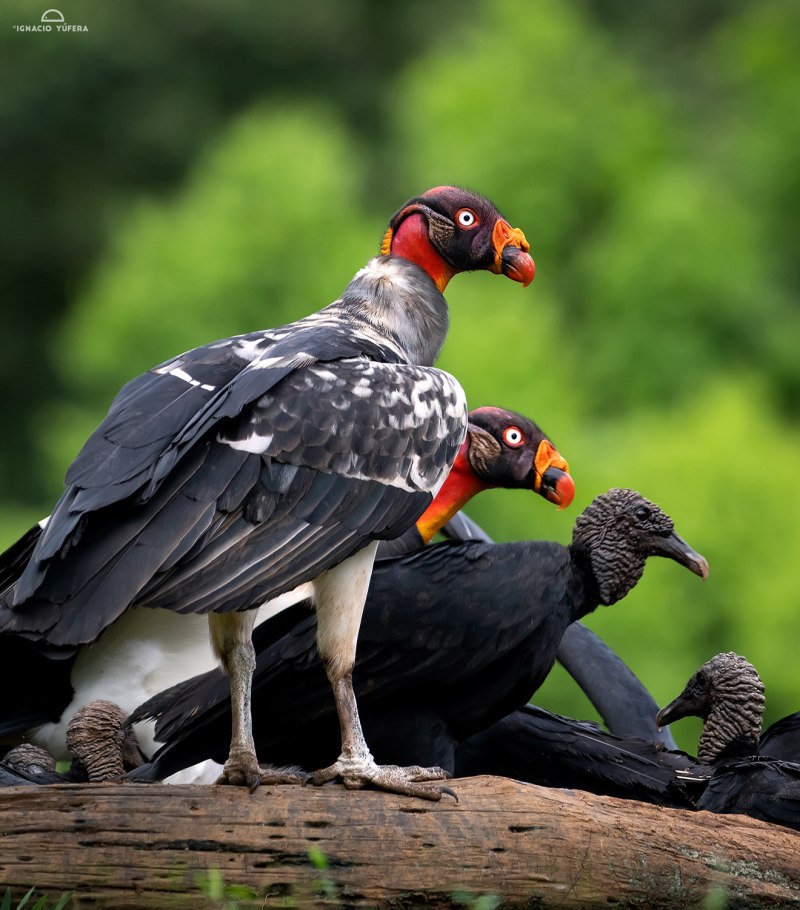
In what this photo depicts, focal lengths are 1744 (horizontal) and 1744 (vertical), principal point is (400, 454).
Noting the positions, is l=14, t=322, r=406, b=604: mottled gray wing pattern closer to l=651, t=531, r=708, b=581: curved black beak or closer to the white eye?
the white eye

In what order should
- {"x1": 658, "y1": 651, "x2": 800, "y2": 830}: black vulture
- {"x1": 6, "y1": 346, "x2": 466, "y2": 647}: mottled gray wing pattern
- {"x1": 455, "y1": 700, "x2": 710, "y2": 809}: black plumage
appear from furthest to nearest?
{"x1": 455, "y1": 700, "x2": 710, "y2": 809}: black plumage < {"x1": 658, "y1": 651, "x2": 800, "y2": 830}: black vulture < {"x1": 6, "y1": 346, "x2": 466, "y2": 647}: mottled gray wing pattern

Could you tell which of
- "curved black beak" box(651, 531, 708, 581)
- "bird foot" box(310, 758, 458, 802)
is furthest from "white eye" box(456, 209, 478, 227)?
"bird foot" box(310, 758, 458, 802)

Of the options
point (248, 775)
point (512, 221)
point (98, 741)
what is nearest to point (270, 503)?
point (248, 775)

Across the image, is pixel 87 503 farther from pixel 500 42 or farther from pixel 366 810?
pixel 500 42

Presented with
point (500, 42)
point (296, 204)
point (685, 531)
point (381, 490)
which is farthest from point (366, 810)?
point (500, 42)

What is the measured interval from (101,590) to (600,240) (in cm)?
1238

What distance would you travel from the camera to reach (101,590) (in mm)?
3461

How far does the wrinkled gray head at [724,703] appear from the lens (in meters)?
4.73

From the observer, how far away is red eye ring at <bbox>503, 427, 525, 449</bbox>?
523 cm

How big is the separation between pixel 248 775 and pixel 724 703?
1.57 metres

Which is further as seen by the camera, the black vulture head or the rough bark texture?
the black vulture head

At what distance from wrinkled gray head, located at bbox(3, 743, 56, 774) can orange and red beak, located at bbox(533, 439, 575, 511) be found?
1.64 metres

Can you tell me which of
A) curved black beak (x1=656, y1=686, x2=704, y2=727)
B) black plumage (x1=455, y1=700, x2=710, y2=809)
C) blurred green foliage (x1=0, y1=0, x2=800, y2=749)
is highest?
blurred green foliage (x1=0, y1=0, x2=800, y2=749)

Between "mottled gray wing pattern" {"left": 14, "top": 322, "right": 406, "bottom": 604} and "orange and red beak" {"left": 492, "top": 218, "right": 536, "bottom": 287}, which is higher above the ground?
"orange and red beak" {"left": 492, "top": 218, "right": 536, "bottom": 287}
